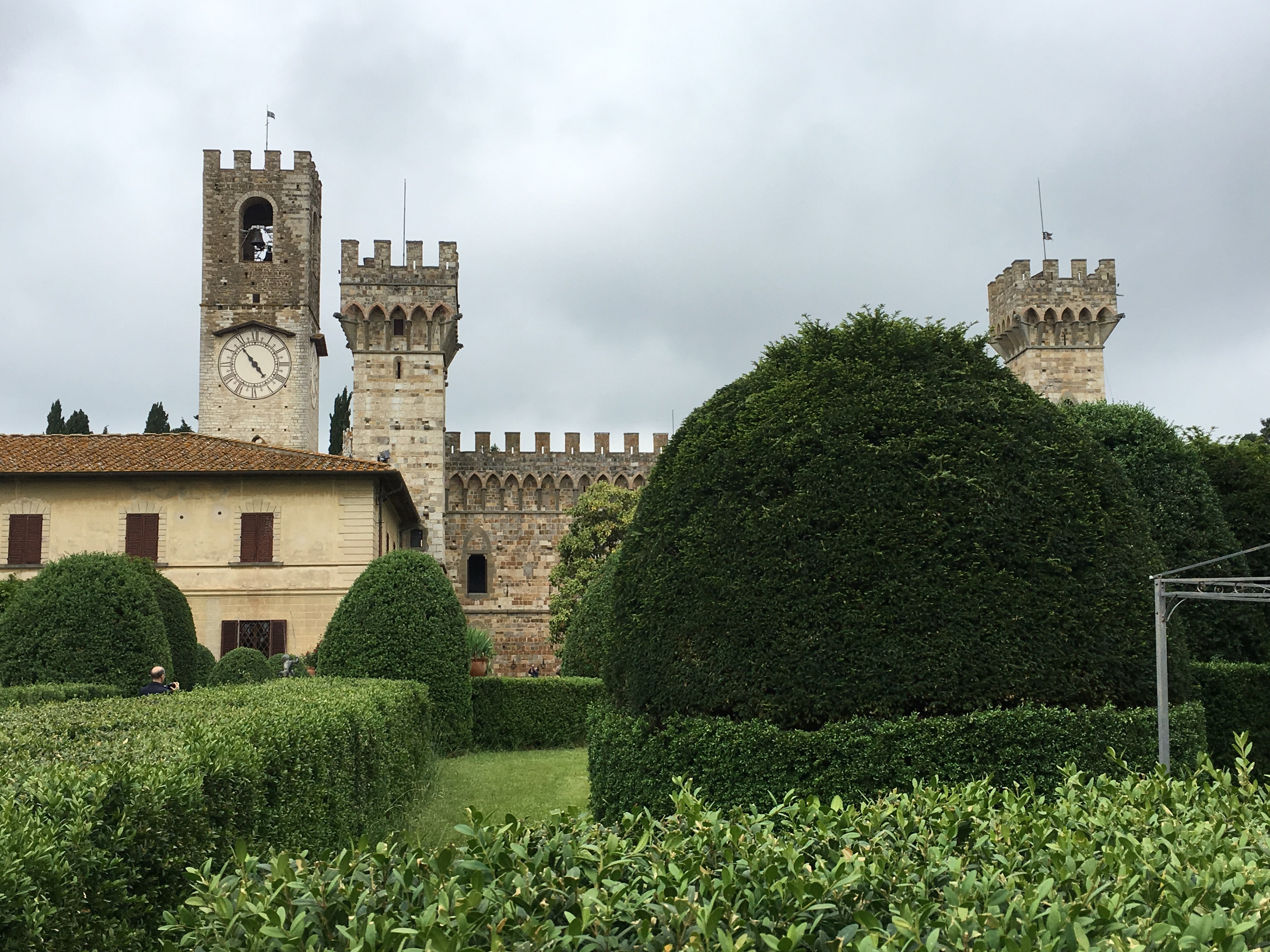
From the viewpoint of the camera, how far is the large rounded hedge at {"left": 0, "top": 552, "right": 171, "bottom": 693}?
1358 centimetres

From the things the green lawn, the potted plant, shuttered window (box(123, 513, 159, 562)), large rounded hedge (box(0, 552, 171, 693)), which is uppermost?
shuttered window (box(123, 513, 159, 562))

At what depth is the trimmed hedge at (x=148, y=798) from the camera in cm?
361

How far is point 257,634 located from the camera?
82.2ft

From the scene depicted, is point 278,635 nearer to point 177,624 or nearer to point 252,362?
point 177,624

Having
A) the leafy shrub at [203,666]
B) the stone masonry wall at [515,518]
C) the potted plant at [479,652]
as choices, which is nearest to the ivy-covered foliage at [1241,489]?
the potted plant at [479,652]

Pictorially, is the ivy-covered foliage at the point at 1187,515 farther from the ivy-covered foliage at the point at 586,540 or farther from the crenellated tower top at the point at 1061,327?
the crenellated tower top at the point at 1061,327

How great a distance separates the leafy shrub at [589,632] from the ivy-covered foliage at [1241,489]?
10.3m

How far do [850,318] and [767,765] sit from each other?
3.76 m

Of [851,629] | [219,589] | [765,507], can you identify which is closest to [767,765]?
[851,629]

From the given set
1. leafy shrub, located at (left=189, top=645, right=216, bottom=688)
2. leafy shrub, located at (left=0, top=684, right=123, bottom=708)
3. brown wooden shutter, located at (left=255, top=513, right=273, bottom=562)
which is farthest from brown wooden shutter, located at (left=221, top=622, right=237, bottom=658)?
leafy shrub, located at (left=0, top=684, right=123, bottom=708)

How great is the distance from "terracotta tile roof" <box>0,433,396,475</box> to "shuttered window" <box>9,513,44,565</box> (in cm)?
121

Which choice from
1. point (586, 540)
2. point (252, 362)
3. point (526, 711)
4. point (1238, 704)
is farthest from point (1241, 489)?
point (252, 362)

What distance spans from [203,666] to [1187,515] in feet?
57.4

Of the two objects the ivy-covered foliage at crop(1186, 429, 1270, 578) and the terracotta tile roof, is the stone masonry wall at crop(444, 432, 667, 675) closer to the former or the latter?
the terracotta tile roof
